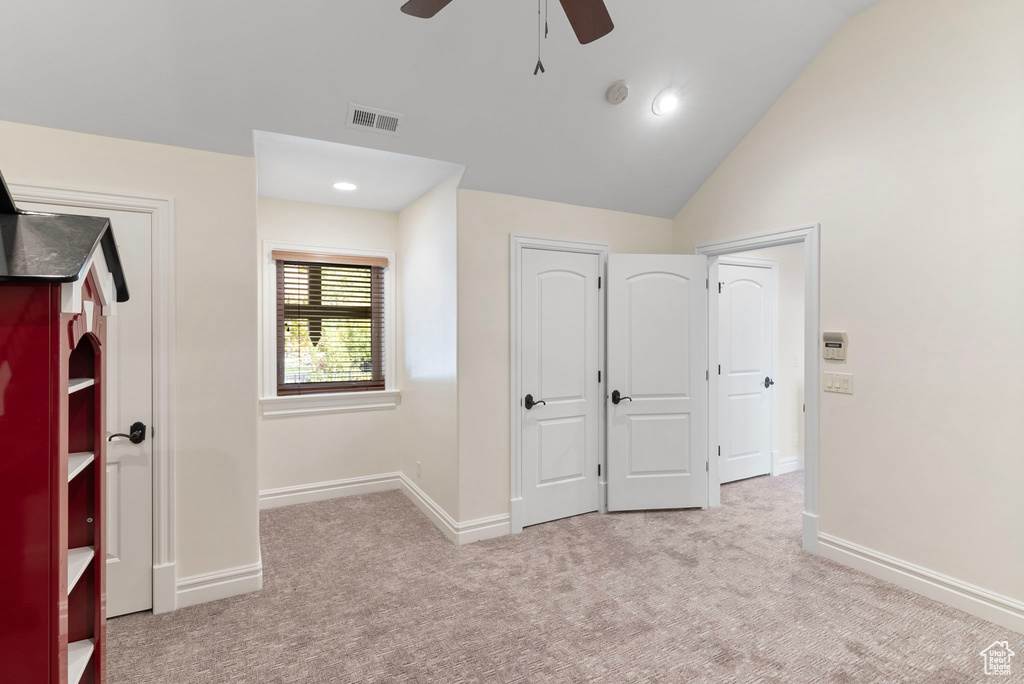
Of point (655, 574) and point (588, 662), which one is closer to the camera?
point (588, 662)

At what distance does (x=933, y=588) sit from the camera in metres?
2.55

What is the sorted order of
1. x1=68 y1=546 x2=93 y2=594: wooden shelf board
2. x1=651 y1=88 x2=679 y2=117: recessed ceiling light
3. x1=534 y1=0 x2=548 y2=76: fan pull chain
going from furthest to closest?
x1=651 y1=88 x2=679 y2=117: recessed ceiling light → x1=534 y1=0 x2=548 y2=76: fan pull chain → x1=68 y1=546 x2=93 y2=594: wooden shelf board

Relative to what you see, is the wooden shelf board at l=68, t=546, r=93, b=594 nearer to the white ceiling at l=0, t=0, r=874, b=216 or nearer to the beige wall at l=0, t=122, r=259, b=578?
the beige wall at l=0, t=122, r=259, b=578

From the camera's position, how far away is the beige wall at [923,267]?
2338mm

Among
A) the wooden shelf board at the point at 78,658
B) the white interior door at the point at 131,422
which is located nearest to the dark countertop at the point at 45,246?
the wooden shelf board at the point at 78,658

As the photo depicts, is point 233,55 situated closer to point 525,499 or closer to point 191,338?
point 191,338

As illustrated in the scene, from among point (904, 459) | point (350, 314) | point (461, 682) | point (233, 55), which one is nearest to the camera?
point (461, 682)

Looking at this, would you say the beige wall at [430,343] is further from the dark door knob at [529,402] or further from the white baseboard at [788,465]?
the white baseboard at [788,465]

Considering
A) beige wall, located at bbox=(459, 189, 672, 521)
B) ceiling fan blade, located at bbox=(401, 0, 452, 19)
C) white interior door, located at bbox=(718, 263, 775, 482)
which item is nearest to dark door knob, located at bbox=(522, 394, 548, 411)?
beige wall, located at bbox=(459, 189, 672, 521)

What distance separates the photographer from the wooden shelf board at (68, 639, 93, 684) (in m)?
1.16

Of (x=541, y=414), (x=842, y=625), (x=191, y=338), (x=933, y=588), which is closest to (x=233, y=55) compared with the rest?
(x=191, y=338)

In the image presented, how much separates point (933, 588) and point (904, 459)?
25.8 inches

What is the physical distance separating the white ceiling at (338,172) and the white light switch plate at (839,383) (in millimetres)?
2645

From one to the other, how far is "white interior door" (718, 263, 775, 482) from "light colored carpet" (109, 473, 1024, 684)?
49.6 inches
